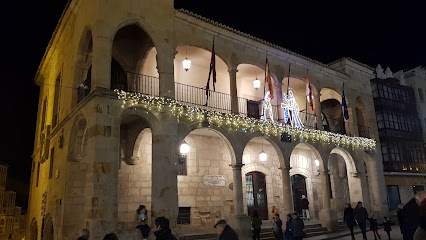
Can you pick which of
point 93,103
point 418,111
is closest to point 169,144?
point 93,103

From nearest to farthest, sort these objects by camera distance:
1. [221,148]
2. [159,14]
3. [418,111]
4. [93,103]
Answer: [93,103] → [159,14] → [221,148] → [418,111]

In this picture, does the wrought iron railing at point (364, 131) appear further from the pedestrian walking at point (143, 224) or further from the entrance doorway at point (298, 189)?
the pedestrian walking at point (143, 224)

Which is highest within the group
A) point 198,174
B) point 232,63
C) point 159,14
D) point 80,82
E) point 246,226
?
point 159,14

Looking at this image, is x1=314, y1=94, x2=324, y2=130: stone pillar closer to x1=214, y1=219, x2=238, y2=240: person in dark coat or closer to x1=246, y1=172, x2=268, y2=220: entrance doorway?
x1=246, y1=172, x2=268, y2=220: entrance doorway

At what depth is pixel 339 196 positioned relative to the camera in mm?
20047

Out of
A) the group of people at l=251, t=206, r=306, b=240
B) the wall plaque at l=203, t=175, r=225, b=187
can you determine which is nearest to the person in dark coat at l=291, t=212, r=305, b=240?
the group of people at l=251, t=206, r=306, b=240

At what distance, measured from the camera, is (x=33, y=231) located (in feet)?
54.7

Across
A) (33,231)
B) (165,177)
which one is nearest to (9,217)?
(33,231)

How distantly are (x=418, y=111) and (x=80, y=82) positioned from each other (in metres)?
25.2

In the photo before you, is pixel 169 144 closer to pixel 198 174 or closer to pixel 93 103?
pixel 93 103

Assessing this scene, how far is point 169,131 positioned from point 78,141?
3.48 metres

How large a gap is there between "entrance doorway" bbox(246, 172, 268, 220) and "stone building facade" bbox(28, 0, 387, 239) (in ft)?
0.18

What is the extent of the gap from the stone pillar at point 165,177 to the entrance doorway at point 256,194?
20.7ft

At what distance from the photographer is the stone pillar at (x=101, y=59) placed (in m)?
10.5
